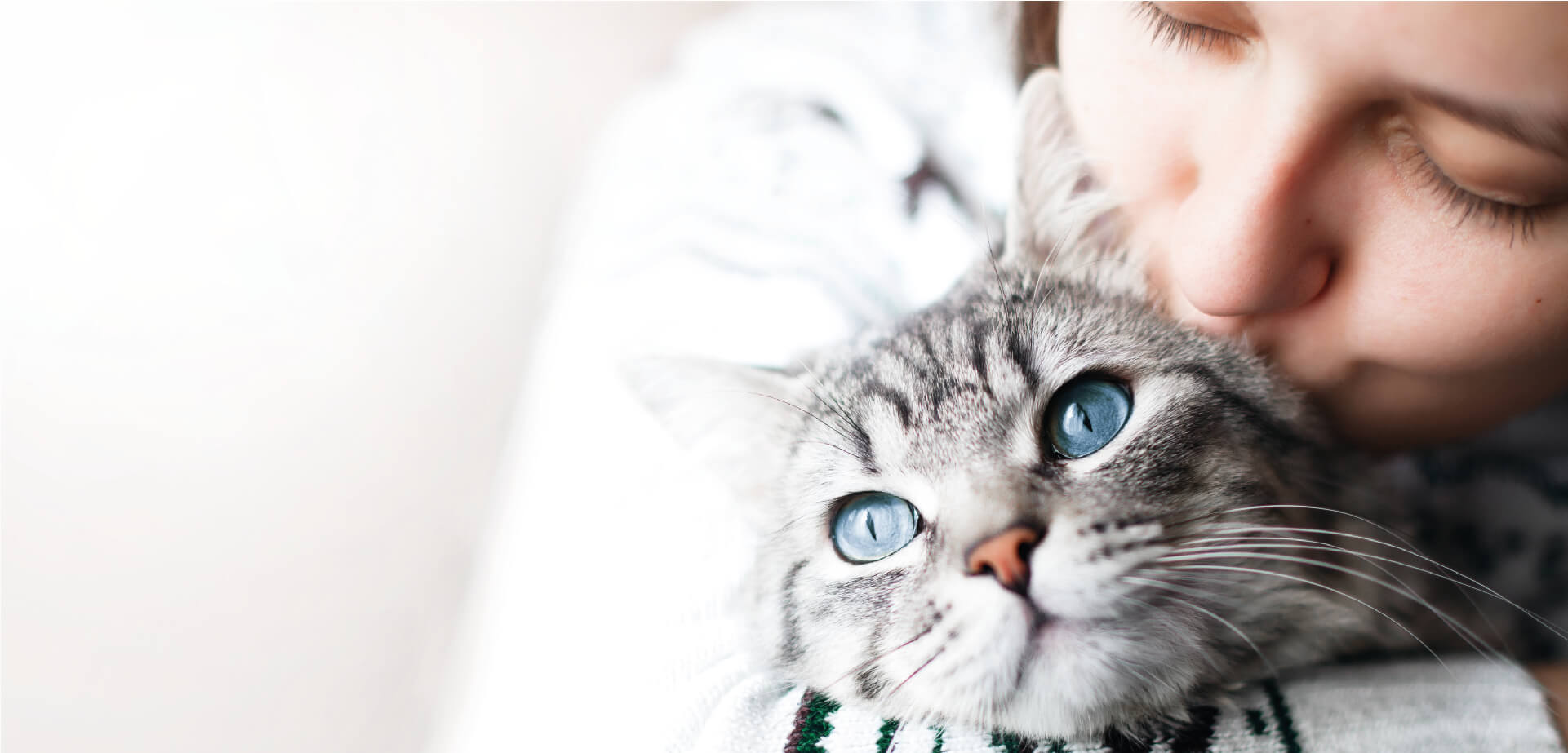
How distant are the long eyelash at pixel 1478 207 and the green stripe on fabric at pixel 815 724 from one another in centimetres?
48

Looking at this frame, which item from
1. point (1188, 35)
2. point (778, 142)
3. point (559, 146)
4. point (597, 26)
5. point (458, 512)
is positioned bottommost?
point (1188, 35)

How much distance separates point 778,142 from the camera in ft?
3.46

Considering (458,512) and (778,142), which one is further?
(458,512)

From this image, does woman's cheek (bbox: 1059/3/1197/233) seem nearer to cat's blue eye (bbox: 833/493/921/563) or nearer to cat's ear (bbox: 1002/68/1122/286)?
cat's ear (bbox: 1002/68/1122/286)

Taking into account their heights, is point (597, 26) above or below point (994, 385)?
above

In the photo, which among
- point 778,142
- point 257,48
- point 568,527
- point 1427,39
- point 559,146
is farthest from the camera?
point 559,146

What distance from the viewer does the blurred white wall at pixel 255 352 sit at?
3.32 feet

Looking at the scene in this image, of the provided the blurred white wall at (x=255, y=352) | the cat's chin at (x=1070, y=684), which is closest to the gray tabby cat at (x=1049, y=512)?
the cat's chin at (x=1070, y=684)

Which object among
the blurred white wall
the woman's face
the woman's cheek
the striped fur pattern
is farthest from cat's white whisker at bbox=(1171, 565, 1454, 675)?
the blurred white wall

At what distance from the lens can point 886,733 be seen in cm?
53

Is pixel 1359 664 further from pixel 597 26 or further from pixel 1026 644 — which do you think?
pixel 597 26

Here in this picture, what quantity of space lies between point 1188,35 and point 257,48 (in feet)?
5.22

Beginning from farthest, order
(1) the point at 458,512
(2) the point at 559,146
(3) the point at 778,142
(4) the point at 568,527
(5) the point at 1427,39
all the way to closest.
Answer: (2) the point at 559,146 → (1) the point at 458,512 → (3) the point at 778,142 → (4) the point at 568,527 → (5) the point at 1427,39

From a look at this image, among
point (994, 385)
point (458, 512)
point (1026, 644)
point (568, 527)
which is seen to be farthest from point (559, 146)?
point (1026, 644)
